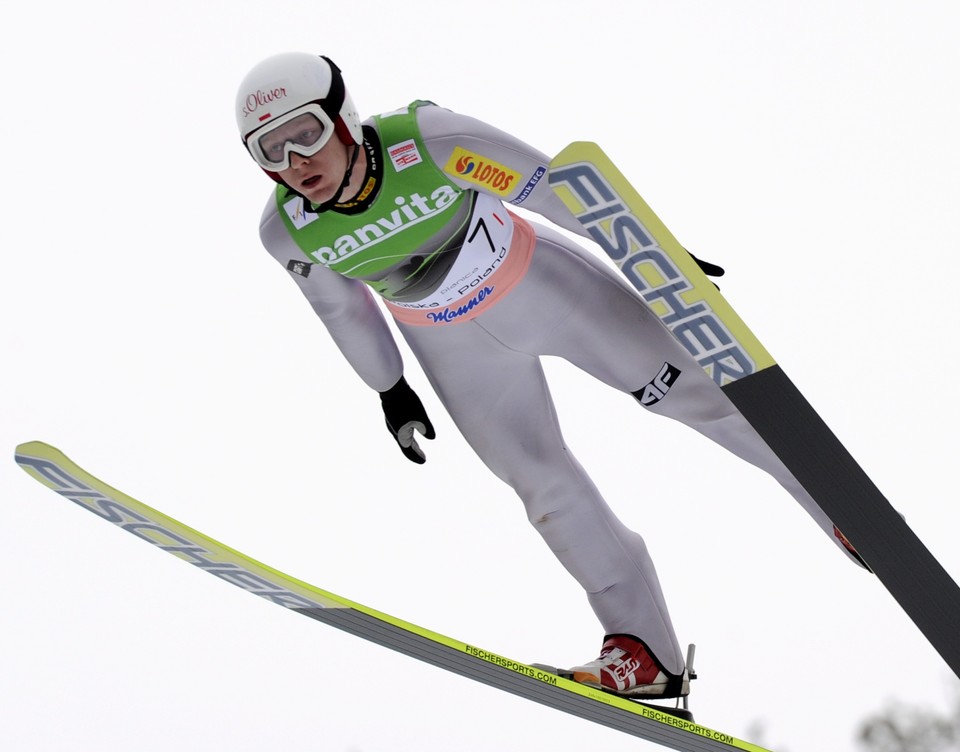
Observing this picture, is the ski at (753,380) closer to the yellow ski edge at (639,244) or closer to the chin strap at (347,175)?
the yellow ski edge at (639,244)

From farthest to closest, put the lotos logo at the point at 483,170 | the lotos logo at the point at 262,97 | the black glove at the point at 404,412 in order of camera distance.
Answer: the black glove at the point at 404,412
the lotos logo at the point at 483,170
the lotos logo at the point at 262,97

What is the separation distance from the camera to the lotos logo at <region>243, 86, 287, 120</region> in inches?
122

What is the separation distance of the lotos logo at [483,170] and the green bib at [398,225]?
0.05 m

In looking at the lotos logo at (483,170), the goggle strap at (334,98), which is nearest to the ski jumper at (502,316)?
the lotos logo at (483,170)

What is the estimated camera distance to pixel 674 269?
9.96 ft

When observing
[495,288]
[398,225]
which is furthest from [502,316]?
[398,225]

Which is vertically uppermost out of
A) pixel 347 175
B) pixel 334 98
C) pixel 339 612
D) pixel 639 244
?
pixel 334 98

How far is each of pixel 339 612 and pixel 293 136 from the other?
1215 mm

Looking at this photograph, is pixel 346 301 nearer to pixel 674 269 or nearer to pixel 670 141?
pixel 674 269

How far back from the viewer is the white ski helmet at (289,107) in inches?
122

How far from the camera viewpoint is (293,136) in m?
3.15

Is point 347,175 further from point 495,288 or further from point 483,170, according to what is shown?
point 495,288

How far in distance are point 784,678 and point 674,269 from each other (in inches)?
75.7

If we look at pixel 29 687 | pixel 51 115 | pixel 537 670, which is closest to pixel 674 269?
pixel 537 670
